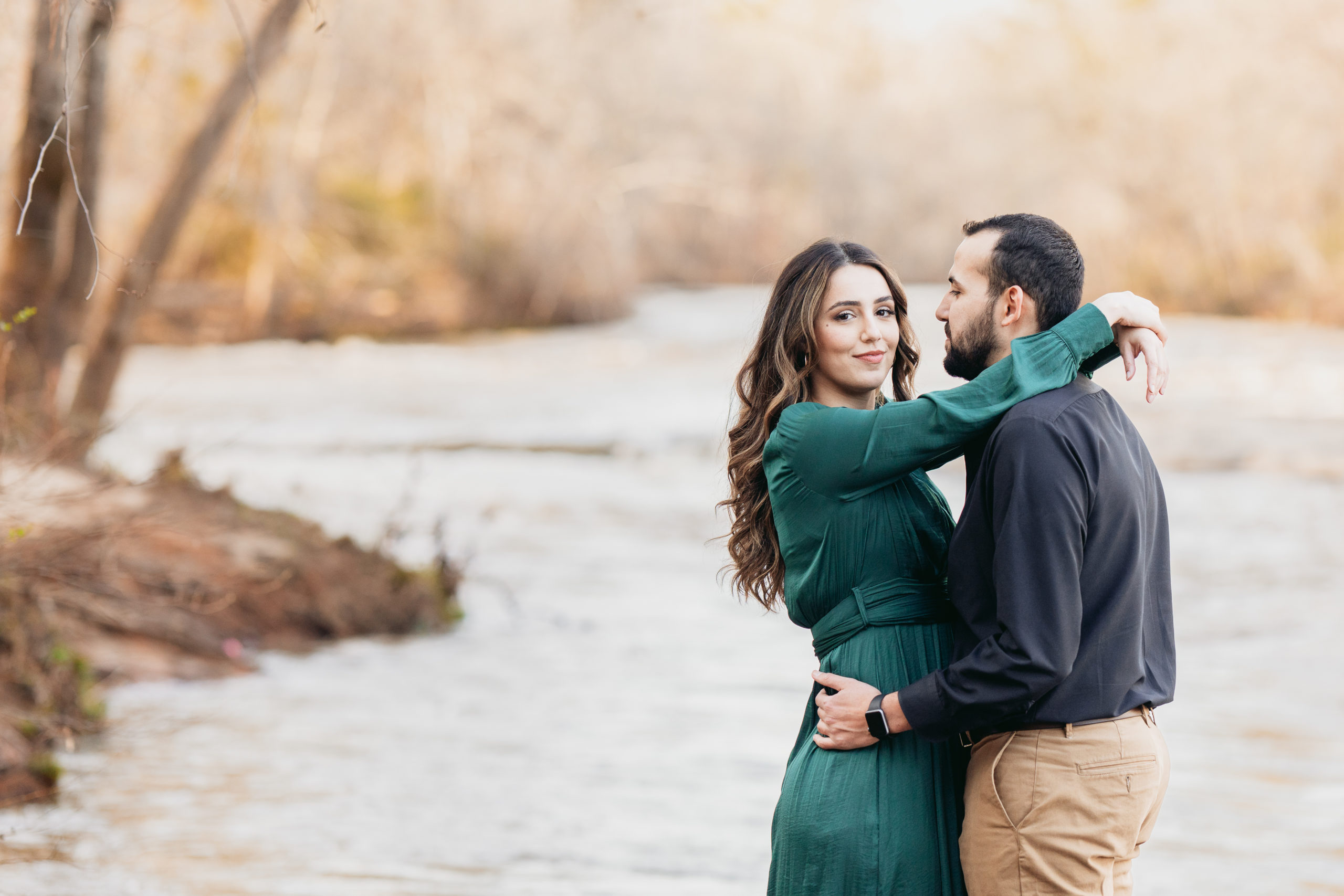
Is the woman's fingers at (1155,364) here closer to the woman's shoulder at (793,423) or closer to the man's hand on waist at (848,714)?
the woman's shoulder at (793,423)

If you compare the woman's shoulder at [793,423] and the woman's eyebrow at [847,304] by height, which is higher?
the woman's eyebrow at [847,304]

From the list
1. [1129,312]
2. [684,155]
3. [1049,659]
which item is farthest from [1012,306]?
[684,155]

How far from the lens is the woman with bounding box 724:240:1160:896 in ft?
7.59

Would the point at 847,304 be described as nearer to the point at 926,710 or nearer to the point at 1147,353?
the point at 1147,353

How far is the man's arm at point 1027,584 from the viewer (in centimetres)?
216

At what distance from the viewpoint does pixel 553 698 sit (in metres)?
7.19

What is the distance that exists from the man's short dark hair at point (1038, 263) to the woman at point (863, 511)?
0.05 metres

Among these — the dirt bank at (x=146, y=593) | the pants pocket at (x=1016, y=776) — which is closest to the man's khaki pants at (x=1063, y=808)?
the pants pocket at (x=1016, y=776)

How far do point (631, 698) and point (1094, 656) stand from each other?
5.18 meters

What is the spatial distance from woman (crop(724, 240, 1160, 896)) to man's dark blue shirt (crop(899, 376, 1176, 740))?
9 cm

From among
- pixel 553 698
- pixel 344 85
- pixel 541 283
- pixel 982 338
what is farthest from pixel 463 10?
pixel 982 338

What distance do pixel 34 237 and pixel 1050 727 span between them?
7072 millimetres

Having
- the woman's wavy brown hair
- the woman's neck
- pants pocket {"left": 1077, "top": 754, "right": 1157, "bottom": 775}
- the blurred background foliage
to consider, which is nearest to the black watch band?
pants pocket {"left": 1077, "top": 754, "right": 1157, "bottom": 775}

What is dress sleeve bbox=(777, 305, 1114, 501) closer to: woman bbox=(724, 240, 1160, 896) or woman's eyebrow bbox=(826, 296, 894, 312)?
woman bbox=(724, 240, 1160, 896)
